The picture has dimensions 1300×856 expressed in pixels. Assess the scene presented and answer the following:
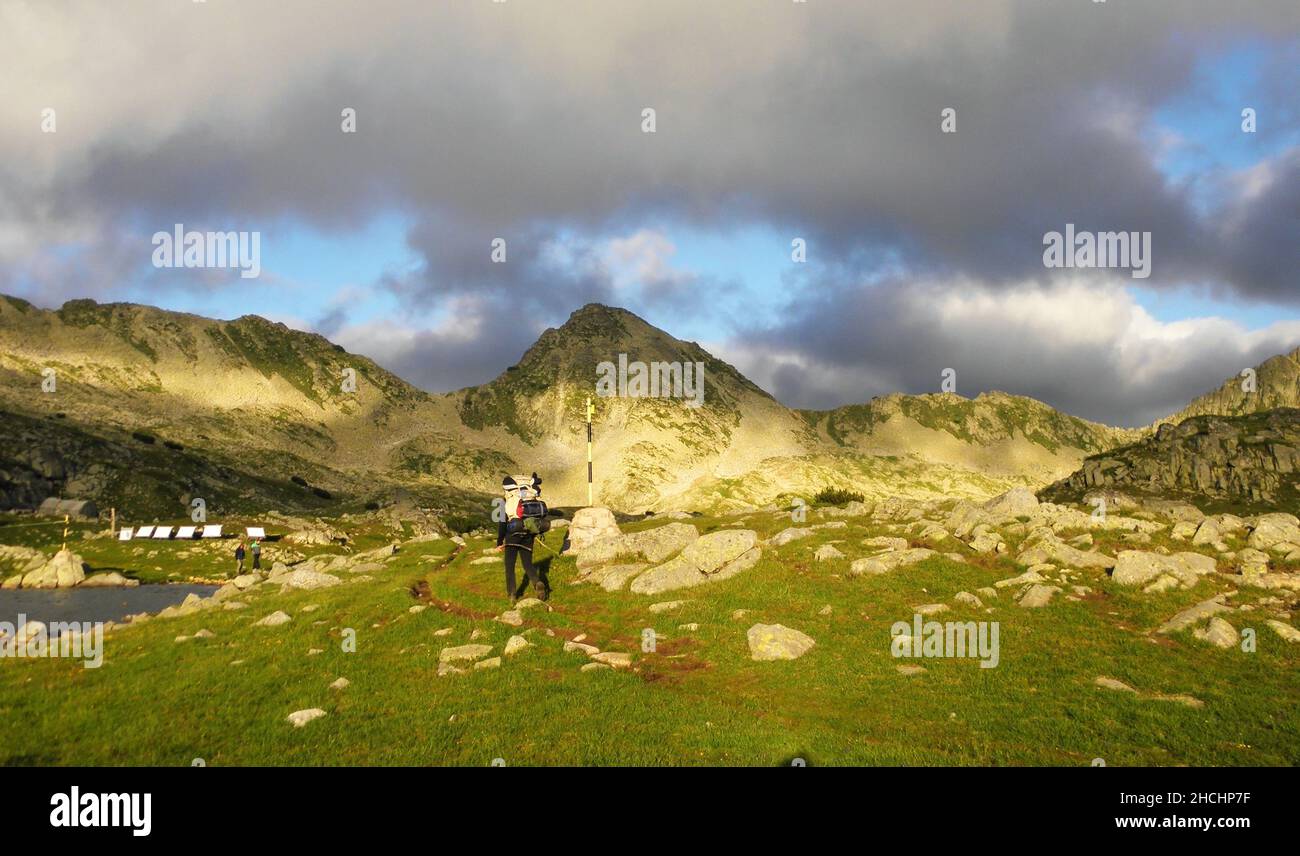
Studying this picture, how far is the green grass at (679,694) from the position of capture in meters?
13.4

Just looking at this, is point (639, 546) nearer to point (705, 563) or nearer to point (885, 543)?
point (705, 563)

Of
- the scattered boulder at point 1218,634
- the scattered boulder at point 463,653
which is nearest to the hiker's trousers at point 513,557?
the scattered boulder at point 463,653

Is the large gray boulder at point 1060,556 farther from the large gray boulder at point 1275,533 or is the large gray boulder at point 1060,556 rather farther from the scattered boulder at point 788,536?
the scattered boulder at point 788,536

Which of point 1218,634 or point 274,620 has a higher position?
point 1218,634

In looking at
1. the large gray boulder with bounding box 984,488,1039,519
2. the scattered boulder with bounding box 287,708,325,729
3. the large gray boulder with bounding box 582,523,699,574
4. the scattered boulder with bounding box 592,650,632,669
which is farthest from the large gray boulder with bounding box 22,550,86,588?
the large gray boulder with bounding box 984,488,1039,519

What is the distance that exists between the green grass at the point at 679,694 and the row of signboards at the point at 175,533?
81.3m

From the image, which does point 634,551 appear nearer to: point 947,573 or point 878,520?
point 947,573

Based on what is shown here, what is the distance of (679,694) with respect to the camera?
58.3ft

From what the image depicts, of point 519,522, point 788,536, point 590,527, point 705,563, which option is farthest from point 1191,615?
point 590,527

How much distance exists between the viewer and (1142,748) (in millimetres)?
13805

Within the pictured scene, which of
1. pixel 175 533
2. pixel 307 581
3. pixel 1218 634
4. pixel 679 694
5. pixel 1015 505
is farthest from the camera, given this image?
pixel 175 533

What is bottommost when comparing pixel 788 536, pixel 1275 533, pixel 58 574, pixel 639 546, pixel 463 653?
pixel 58 574

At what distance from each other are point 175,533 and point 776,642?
354 feet

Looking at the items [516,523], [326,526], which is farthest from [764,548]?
[326,526]
